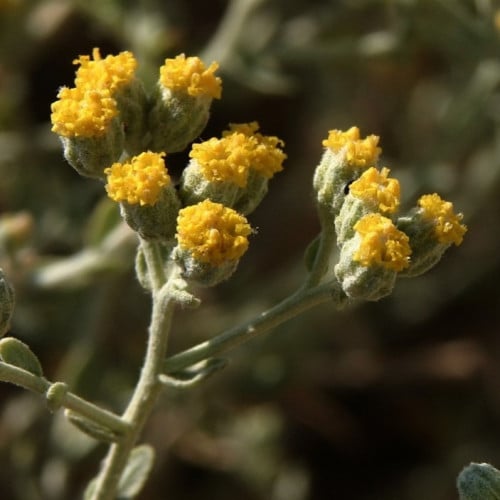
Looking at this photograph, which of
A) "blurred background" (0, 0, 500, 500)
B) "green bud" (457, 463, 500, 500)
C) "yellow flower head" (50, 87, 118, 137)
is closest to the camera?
"green bud" (457, 463, 500, 500)

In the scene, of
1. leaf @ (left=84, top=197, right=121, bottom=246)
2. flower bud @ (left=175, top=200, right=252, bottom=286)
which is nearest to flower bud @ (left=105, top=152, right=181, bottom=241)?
flower bud @ (left=175, top=200, right=252, bottom=286)

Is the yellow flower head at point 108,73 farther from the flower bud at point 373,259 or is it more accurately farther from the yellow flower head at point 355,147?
the flower bud at point 373,259

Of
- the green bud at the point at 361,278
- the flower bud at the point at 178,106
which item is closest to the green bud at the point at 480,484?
the green bud at the point at 361,278

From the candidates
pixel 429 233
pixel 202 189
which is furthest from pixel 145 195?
pixel 429 233

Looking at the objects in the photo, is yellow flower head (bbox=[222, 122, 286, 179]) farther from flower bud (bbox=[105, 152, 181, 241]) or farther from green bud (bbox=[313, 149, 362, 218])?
flower bud (bbox=[105, 152, 181, 241])

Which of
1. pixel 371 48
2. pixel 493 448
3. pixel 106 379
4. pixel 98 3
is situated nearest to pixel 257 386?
pixel 106 379

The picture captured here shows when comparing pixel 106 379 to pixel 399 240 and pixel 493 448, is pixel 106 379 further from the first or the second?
pixel 399 240

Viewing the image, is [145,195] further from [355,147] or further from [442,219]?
[442,219]
